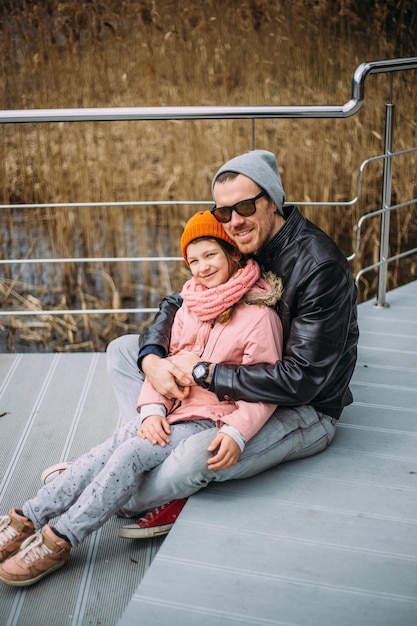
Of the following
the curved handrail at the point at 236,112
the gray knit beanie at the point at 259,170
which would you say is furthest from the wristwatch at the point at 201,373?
the curved handrail at the point at 236,112

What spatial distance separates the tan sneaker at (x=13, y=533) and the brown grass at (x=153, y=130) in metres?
3.23

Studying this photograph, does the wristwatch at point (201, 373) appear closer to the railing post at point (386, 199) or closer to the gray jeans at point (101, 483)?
the gray jeans at point (101, 483)

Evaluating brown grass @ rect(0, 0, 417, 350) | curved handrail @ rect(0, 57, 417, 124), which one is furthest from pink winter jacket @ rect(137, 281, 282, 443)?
brown grass @ rect(0, 0, 417, 350)

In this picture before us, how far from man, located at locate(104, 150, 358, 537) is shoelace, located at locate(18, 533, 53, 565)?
0.24 metres

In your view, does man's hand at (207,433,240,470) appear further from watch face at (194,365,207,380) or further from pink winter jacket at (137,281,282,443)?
watch face at (194,365,207,380)

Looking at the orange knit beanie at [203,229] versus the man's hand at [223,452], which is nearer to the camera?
the man's hand at [223,452]

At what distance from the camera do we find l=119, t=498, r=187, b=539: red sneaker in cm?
216

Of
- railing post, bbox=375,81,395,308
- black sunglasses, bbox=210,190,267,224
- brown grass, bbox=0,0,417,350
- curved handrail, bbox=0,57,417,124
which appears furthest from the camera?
brown grass, bbox=0,0,417,350

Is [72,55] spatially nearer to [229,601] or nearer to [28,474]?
[28,474]

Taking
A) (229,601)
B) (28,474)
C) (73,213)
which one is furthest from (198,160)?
(229,601)

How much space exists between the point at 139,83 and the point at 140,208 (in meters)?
0.92

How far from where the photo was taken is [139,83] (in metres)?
5.31

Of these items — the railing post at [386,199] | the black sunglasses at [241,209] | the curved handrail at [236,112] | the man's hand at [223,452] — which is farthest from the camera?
the railing post at [386,199]

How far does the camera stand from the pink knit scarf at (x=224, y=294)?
2.12 meters
